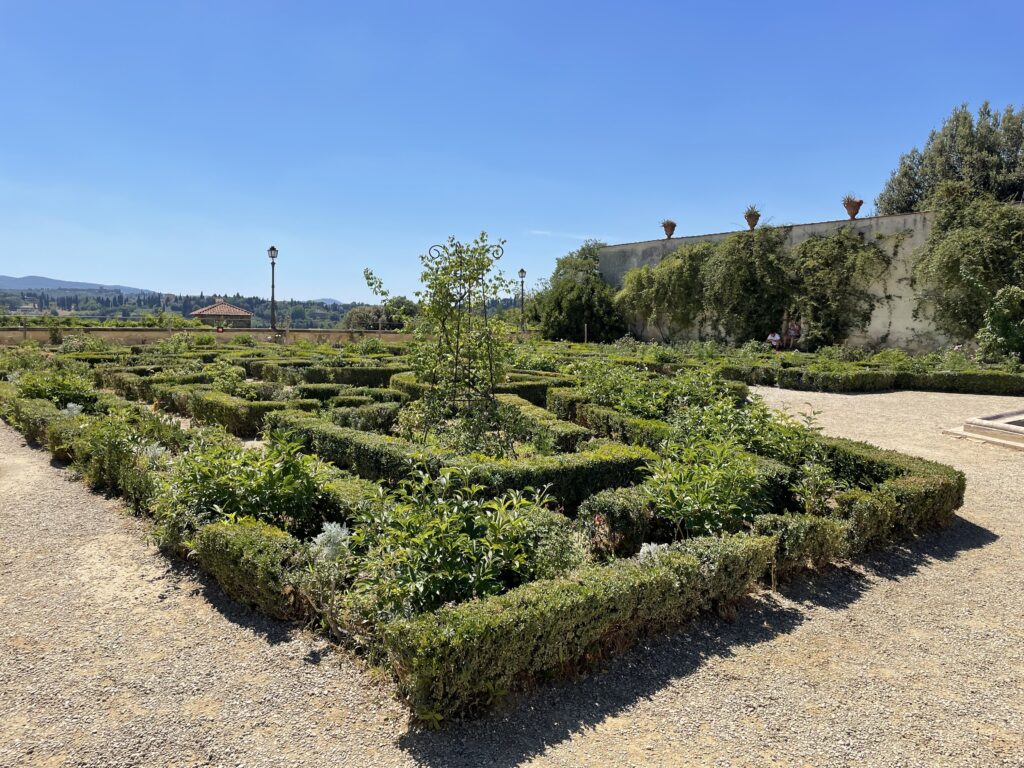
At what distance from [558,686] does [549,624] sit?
0.38 meters

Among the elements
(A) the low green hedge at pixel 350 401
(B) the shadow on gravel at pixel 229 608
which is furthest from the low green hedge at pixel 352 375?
(B) the shadow on gravel at pixel 229 608

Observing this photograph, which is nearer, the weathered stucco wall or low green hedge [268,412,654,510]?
low green hedge [268,412,654,510]

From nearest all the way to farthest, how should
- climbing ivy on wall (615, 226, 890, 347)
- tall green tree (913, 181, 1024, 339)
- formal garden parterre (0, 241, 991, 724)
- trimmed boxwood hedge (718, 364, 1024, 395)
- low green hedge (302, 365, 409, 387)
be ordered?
formal garden parterre (0, 241, 991, 724) → low green hedge (302, 365, 409, 387) → trimmed boxwood hedge (718, 364, 1024, 395) → tall green tree (913, 181, 1024, 339) → climbing ivy on wall (615, 226, 890, 347)

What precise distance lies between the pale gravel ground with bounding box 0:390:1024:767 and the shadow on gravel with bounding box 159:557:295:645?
0.04ft

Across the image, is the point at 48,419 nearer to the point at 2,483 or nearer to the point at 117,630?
the point at 2,483

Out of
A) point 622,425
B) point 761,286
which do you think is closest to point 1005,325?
point 761,286

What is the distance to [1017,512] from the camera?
582cm

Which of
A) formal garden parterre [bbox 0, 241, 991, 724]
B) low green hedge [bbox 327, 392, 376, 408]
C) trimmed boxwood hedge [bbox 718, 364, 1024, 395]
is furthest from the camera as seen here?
trimmed boxwood hedge [bbox 718, 364, 1024, 395]

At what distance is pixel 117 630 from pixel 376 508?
5.23 ft

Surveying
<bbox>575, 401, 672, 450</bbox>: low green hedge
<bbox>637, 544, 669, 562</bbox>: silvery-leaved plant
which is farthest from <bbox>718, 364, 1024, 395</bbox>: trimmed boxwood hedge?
<bbox>637, 544, 669, 562</bbox>: silvery-leaved plant

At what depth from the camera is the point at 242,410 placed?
8320 millimetres

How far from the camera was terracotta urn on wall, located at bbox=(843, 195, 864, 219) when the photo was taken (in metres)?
22.5

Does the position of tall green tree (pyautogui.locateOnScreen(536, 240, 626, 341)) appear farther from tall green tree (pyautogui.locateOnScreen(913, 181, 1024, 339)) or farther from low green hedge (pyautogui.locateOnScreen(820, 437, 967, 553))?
low green hedge (pyautogui.locateOnScreen(820, 437, 967, 553))

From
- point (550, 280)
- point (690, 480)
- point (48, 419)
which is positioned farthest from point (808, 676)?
point (550, 280)
